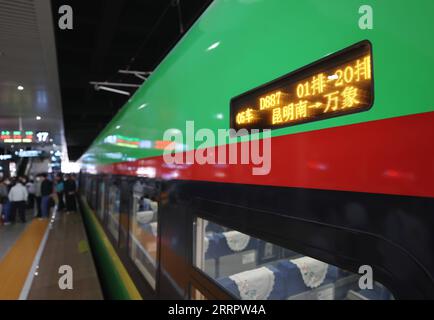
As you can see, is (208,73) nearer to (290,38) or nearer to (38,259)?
(290,38)

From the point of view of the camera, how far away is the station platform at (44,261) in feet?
14.2

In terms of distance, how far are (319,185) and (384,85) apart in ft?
1.02

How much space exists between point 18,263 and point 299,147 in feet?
21.5

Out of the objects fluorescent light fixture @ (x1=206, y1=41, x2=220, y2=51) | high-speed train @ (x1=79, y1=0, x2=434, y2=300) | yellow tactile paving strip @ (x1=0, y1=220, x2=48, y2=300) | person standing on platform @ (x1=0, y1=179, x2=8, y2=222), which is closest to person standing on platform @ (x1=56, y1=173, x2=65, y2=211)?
person standing on platform @ (x1=0, y1=179, x2=8, y2=222)

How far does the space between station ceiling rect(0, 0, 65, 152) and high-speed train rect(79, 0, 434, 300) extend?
2592mm

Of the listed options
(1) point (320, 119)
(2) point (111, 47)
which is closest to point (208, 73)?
(1) point (320, 119)

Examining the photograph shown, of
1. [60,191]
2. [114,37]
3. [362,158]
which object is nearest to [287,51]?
[362,158]

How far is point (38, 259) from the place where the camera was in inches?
244

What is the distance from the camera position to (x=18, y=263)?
5980mm

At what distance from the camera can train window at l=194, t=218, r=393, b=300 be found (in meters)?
1.74

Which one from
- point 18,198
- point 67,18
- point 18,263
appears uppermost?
point 67,18

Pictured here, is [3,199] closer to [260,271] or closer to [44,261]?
[44,261]

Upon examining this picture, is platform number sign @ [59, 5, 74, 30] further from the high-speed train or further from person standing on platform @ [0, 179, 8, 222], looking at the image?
person standing on platform @ [0, 179, 8, 222]

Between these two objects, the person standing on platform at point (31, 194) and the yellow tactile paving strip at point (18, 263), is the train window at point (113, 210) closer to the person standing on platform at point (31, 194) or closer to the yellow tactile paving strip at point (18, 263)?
the yellow tactile paving strip at point (18, 263)
